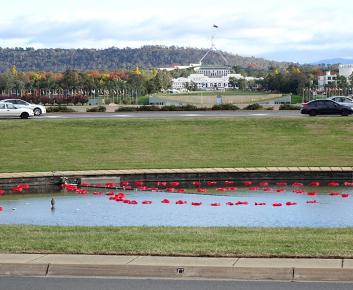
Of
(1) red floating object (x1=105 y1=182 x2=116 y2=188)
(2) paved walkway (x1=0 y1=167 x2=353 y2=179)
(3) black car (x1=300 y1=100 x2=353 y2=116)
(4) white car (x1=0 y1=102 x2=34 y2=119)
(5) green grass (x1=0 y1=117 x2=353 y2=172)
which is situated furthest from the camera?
(4) white car (x1=0 y1=102 x2=34 y2=119)

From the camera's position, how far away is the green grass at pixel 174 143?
31.7m

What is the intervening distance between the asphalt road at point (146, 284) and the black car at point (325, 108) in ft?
138

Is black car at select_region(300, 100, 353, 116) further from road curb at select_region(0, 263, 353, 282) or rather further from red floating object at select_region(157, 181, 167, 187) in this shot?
road curb at select_region(0, 263, 353, 282)

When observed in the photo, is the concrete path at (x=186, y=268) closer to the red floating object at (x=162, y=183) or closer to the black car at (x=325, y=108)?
the red floating object at (x=162, y=183)

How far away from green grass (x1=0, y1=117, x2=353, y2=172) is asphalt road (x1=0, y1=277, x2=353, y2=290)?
18.2 meters

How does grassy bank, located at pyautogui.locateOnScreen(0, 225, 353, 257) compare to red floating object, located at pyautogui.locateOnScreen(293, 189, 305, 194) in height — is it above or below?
above

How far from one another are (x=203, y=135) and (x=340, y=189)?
46.1 feet

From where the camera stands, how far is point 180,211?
842 inches

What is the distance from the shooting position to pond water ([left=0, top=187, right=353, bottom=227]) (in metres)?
19.6

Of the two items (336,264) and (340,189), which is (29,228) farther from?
(340,189)

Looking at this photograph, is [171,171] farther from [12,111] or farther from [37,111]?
[37,111]

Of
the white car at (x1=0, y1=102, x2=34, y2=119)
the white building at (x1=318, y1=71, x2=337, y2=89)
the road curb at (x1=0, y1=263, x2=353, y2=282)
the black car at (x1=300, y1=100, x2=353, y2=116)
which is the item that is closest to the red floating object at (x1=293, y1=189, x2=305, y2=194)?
the road curb at (x1=0, y1=263, x2=353, y2=282)

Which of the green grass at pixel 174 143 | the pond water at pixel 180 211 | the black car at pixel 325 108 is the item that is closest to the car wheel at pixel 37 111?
the green grass at pixel 174 143

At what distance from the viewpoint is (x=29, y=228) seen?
16.0 metres
